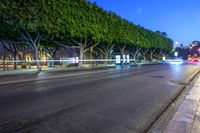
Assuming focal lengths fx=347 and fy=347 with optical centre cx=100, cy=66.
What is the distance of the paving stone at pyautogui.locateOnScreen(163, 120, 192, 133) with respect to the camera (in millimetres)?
6800

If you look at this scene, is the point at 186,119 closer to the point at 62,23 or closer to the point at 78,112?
the point at 78,112

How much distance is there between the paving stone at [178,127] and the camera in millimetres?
6800

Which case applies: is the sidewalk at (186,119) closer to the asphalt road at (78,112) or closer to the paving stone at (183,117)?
the paving stone at (183,117)

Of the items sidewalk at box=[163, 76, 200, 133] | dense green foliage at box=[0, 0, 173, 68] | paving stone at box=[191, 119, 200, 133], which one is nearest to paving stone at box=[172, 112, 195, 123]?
sidewalk at box=[163, 76, 200, 133]

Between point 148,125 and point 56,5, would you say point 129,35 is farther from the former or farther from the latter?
point 148,125

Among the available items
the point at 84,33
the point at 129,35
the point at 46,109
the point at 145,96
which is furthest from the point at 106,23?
the point at 46,109

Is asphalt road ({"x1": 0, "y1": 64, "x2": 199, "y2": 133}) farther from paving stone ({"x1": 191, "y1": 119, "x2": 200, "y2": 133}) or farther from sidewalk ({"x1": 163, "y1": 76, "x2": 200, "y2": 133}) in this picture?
paving stone ({"x1": 191, "y1": 119, "x2": 200, "y2": 133})

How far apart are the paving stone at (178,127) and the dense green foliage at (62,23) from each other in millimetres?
27483

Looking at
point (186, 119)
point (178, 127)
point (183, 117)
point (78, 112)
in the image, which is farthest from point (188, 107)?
point (78, 112)

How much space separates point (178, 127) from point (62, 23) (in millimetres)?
32983

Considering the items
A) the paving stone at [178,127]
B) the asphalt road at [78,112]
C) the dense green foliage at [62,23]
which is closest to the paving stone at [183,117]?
the paving stone at [178,127]

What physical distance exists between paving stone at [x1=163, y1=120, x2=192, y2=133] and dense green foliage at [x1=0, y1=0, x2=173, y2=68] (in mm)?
27483

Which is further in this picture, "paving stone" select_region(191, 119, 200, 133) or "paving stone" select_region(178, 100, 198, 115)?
"paving stone" select_region(178, 100, 198, 115)

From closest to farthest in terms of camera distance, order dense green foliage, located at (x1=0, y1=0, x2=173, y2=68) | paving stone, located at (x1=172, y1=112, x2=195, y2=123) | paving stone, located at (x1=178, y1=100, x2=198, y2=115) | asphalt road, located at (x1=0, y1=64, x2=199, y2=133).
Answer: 1. asphalt road, located at (x1=0, y1=64, x2=199, y2=133)
2. paving stone, located at (x1=172, y1=112, x2=195, y2=123)
3. paving stone, located at (x1=178, y1=100, x2=198, y2=115)
4. dense green foliage, located at (x1=0, y1=0, x2=173, y2=68)
